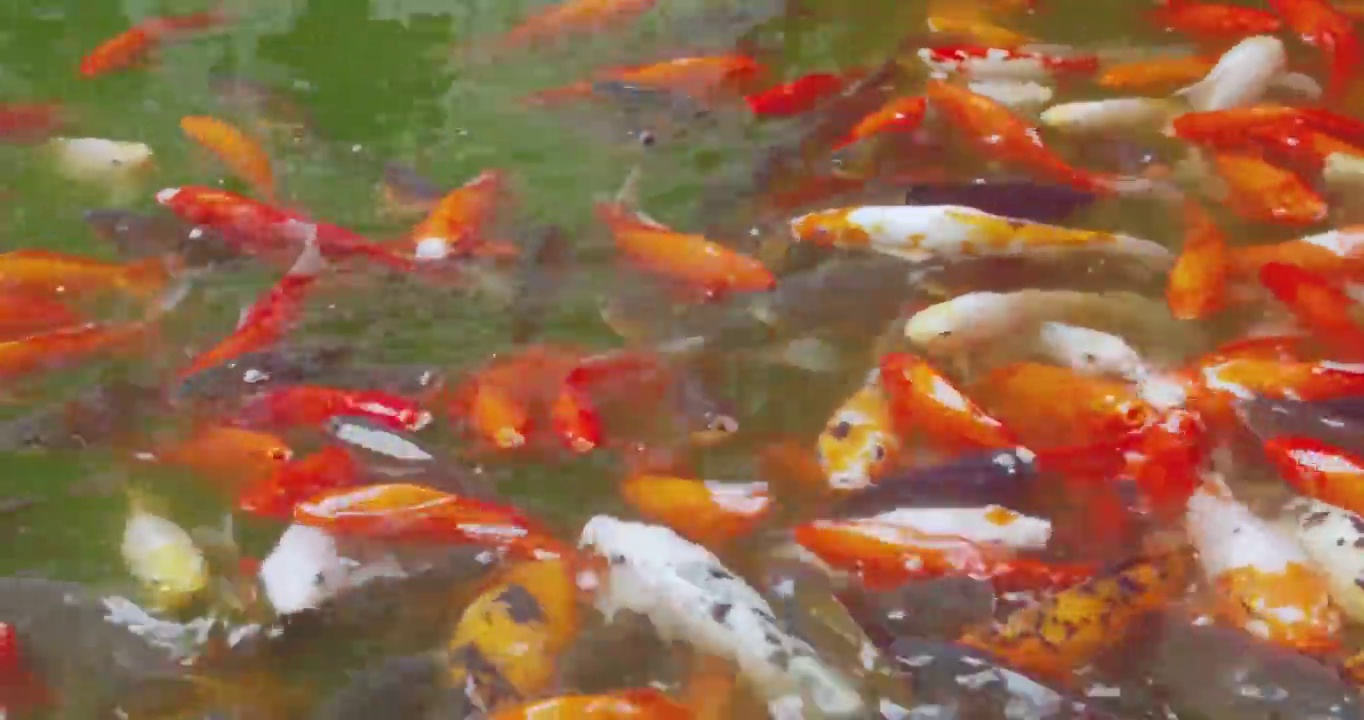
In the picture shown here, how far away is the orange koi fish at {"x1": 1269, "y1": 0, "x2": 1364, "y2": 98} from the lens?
73.5 inches

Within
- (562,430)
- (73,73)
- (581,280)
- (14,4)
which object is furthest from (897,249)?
(14,4)

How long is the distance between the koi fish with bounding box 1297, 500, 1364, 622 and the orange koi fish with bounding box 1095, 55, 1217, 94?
Result: 906 mm

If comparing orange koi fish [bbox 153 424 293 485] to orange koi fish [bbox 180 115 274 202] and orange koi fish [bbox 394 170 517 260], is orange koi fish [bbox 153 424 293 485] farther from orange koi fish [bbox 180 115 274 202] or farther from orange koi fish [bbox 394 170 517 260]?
orange koi fish [bbox 180 115 274 202]

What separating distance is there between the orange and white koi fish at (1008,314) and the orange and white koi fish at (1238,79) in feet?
1.75

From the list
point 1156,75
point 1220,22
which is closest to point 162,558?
point 1156,75

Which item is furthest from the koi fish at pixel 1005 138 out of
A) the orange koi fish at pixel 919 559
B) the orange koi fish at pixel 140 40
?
the orange koi fish at pixel 140 40

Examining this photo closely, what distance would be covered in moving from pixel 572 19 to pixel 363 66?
37cm

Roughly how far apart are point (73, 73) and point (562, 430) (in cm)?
128

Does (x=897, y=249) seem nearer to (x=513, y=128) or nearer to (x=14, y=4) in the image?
(x=513, y=128)

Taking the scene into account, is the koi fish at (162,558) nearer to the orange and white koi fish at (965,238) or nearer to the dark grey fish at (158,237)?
the dark grey fish at (158,237)

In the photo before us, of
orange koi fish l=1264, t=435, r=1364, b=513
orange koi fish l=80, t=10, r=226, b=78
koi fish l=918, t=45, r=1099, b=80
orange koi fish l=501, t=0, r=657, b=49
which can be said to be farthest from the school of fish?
orange koi fish l=501, t=0, r=657, b=49

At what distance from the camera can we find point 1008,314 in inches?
54.9

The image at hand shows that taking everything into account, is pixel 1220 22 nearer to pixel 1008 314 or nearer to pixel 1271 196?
pixel 1271 196

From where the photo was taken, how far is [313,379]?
134 centimetres
